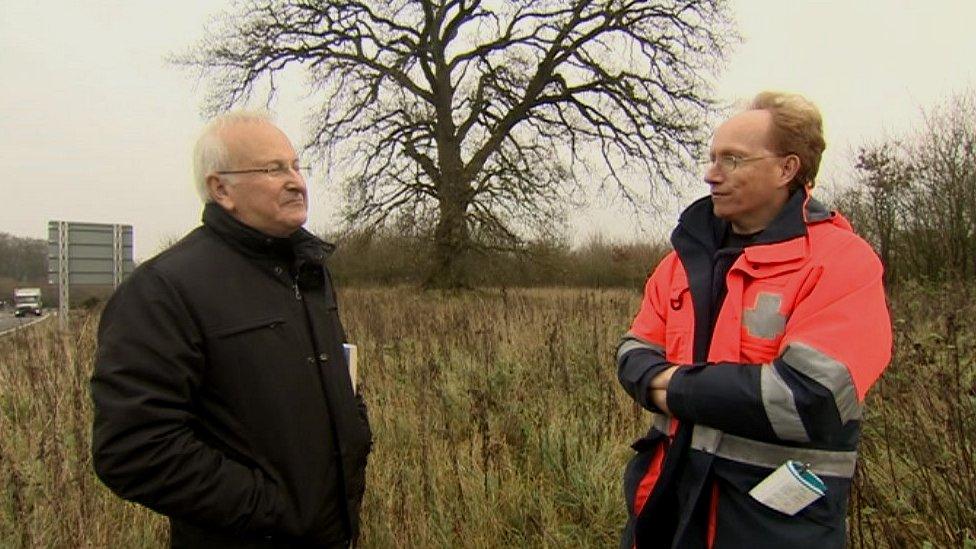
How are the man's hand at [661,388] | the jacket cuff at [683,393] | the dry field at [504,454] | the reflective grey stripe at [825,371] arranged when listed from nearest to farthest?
the reflective grey stripe at [825,371] → the jacket cuff at [683,393] → the man's hand at [661,388] → the dry field at [504,454]

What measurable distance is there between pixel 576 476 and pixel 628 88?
717 inches

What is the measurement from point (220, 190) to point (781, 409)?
1531 mm

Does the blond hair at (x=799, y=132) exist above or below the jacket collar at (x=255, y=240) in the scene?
above

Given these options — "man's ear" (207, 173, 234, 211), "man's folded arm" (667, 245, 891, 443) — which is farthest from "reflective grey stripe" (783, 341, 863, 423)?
"man's ear" (207, 173, 234, 211)

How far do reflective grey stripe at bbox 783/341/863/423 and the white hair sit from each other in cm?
152

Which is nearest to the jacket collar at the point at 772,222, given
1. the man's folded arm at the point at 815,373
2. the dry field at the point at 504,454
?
the man's folded arm at the point at 815,373

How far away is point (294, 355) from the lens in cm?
178

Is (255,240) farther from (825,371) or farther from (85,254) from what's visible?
(85,254)

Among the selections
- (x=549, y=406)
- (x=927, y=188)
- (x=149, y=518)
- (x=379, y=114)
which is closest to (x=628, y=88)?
(x=379, y=114)

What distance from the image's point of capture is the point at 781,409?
1445mm

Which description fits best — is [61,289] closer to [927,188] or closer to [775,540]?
[775,540]

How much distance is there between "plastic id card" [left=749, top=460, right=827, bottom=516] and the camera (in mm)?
1465

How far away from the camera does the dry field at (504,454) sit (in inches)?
110

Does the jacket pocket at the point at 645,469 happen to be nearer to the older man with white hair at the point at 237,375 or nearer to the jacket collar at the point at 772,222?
the jacket collar at the point at 772,222
